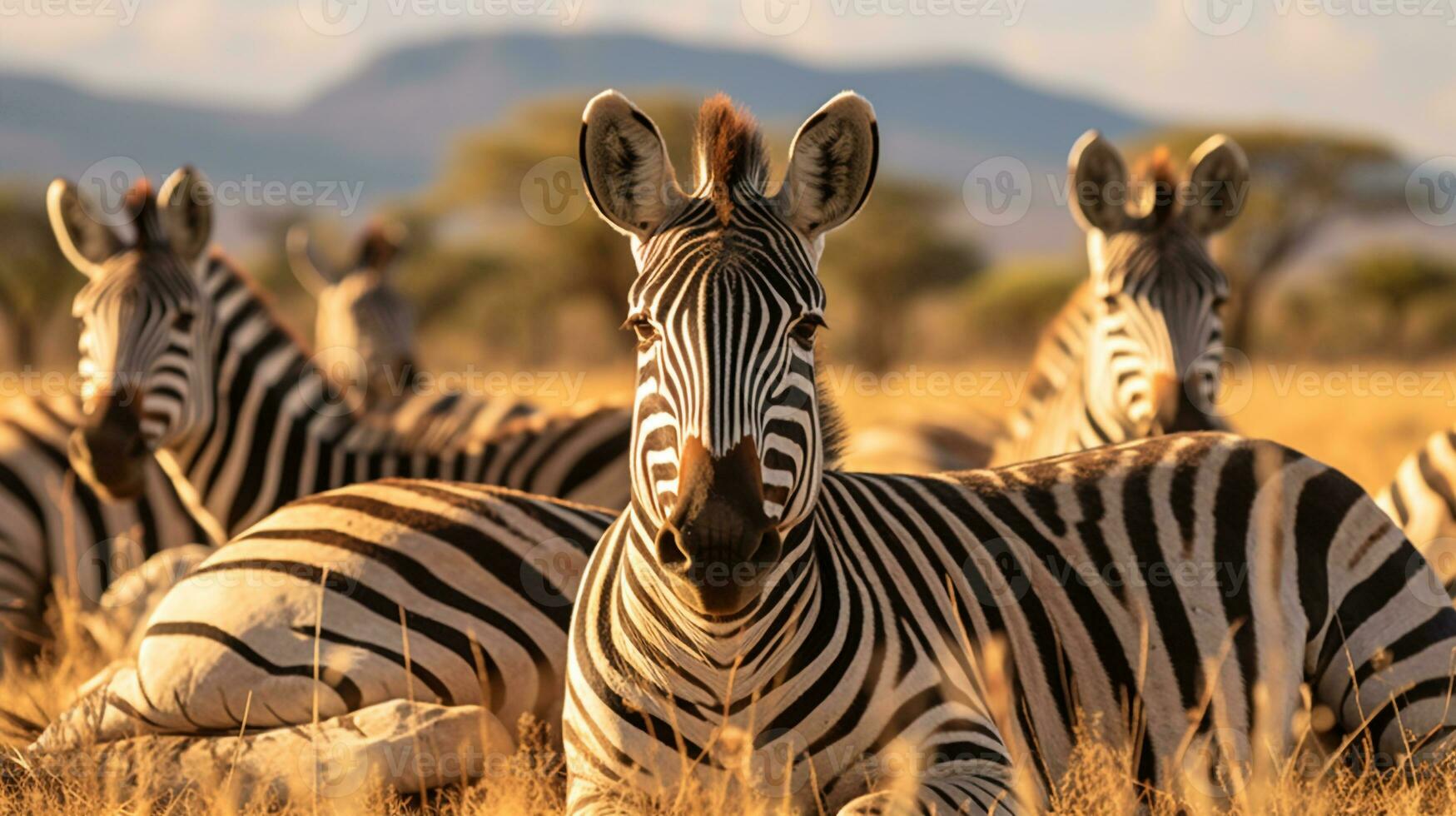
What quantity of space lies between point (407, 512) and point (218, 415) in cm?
281

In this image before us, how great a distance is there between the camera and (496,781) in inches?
165

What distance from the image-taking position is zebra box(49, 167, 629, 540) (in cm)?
682

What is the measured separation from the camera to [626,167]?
3785mm

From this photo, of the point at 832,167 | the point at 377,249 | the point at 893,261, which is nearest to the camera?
the point at 832,167

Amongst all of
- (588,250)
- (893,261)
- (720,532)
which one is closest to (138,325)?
(720,532)

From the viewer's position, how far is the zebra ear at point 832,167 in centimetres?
373

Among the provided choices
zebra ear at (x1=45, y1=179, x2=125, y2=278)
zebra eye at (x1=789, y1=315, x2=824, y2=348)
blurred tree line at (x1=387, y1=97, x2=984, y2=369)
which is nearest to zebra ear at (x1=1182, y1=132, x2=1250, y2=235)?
zebra eye at (x1=789, y1=315, x2=824, y2=348)

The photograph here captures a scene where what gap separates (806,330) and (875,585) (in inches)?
31.1

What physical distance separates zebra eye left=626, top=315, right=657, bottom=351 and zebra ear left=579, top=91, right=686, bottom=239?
Result: 32 centimetres

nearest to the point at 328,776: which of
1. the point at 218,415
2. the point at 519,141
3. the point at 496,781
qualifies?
the point at 496,781

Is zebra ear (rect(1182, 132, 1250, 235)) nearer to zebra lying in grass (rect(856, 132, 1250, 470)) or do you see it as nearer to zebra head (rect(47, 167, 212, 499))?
zebra lying in grass (rect(856, 132, 1250, 470))

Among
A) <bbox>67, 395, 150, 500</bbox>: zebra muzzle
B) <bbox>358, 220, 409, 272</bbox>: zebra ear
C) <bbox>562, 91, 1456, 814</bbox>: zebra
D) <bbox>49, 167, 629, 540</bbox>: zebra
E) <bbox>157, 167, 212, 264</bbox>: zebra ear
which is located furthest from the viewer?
<bbox>358, 220, 409, 272</bbox>: zebra ear

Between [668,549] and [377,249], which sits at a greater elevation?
[377,249]

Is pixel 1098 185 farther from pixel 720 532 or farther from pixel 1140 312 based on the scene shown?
pixel 720 532
